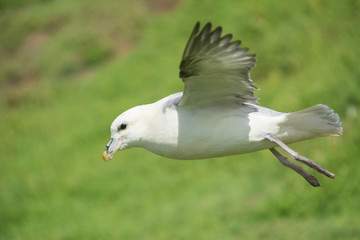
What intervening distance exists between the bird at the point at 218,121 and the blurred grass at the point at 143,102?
3639mm

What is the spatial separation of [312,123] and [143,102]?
28.9 ft

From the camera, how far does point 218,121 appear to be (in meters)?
4.24

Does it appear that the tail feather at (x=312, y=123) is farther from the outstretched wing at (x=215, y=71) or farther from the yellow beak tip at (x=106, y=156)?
the yellow beak tip at (x=106, y=156)

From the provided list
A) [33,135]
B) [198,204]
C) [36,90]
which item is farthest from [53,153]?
[198,204]

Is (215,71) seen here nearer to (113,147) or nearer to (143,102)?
(113,147)

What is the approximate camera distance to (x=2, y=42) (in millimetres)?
17625

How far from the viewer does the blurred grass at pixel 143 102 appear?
8.78m

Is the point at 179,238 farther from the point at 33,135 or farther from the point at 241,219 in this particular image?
the point at 33,135

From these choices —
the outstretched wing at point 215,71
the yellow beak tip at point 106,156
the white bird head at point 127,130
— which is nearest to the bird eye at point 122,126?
the white bird head at point 127,130

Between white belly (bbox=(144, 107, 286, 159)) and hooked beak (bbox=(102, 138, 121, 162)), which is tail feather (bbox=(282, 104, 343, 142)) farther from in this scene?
hooked beak (bbox=(102, 138, 121, 162))

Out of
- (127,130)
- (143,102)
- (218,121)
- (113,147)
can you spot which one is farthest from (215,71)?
(143,102)

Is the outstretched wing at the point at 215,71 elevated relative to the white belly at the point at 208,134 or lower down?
elevated

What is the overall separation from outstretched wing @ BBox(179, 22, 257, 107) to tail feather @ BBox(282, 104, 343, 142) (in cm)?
31


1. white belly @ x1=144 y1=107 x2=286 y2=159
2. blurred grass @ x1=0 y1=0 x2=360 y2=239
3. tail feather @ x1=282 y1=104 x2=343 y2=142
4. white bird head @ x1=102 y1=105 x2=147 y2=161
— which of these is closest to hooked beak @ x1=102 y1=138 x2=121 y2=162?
white bird head @ x1=102 y1=105 x2=147 y2=161
